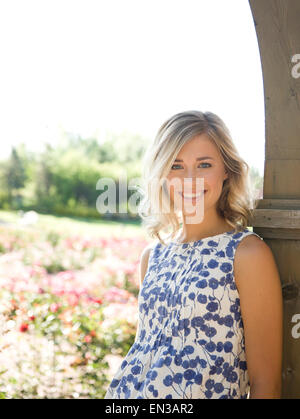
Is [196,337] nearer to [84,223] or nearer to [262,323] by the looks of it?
[262,323]

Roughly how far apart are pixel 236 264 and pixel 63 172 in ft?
31.7

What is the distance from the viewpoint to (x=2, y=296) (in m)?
3.36

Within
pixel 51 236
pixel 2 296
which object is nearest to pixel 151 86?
pixel 51 236

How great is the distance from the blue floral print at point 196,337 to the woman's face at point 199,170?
0.14 m

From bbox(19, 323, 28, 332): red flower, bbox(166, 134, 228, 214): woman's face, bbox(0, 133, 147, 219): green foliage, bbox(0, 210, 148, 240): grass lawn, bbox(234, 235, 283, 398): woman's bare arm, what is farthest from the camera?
bbox(0, 133, 147, 219): green foliage

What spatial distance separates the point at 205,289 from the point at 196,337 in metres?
0.15

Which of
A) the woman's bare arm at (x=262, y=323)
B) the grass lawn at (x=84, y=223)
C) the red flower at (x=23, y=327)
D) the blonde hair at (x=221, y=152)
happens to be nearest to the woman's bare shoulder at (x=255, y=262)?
the woman's bare arm at (x=262, y=323)

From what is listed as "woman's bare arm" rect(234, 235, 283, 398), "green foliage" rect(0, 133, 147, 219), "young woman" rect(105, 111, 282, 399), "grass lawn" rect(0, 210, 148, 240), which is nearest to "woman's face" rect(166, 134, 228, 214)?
"young woman" rect(105, 111, 282, 399)

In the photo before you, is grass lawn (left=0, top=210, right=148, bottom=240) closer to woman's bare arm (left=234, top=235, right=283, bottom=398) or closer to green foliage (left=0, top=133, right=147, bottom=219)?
green foliage (left=0, top=133, right=147, bottom=219)

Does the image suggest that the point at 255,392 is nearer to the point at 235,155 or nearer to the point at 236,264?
the point at 236,264

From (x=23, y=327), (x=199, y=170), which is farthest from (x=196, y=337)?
(x=23, y=327)

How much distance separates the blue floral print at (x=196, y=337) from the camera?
1.54 metres

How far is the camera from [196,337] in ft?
5.16

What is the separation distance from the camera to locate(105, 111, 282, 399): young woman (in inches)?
59.7
